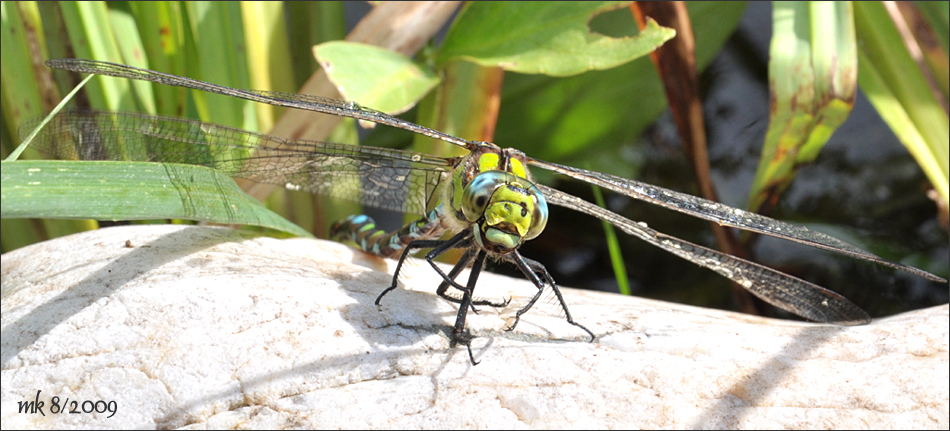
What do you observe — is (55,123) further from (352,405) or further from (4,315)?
(352,405)

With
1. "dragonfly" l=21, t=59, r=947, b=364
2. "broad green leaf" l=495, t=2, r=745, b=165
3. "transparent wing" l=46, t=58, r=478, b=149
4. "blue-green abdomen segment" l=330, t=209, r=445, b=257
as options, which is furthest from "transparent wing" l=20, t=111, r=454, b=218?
"broad green leaf" l=495, t=2, r=745, b=165

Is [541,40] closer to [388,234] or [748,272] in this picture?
[388,234]

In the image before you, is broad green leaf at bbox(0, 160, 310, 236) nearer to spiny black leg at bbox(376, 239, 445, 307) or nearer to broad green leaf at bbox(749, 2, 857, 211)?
spiny black leg at bbox(376, 239, 445, 307)

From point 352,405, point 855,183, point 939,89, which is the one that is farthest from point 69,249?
point 855,183

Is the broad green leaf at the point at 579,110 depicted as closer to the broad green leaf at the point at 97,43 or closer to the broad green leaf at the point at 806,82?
the broad green leaf at the point at 806,82

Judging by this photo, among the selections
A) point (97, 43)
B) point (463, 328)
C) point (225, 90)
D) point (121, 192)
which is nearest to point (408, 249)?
point (463, 328)

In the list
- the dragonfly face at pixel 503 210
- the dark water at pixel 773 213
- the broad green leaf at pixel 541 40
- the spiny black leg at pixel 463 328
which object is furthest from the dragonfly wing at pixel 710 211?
the dark water at pixel 773 213

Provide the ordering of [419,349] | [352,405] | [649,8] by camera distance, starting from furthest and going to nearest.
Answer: [649,8]
[419,349]
[352,405]
